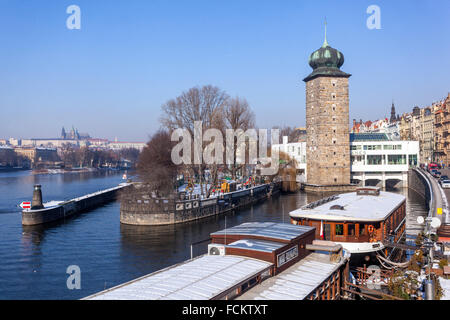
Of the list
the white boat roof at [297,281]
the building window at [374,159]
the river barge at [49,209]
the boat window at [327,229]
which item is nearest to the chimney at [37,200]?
the river barge at [49,209]

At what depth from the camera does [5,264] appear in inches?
907

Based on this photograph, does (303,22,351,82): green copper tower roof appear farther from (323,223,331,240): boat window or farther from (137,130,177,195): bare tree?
(323,223,331,240): boat window

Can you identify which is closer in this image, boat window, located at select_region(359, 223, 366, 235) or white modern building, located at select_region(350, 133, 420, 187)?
boat window, located at select_region(359, 223, 366, 235)

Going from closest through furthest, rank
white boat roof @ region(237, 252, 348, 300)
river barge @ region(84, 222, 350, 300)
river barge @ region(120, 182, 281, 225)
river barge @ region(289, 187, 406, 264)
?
river barge @ region(84, 222, 350, 300) < white boat roof @ region(237, 252, 348, 300) < river barge @ region(289, 187, 406, 264) < river barge @ region(120, 182, 281, 225)

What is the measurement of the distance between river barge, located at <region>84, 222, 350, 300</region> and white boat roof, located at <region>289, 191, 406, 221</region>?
3.53 metres

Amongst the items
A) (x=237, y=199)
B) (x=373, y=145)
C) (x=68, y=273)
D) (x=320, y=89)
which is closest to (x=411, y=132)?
(x=373, y=145)

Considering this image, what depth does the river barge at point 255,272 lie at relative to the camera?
970cm

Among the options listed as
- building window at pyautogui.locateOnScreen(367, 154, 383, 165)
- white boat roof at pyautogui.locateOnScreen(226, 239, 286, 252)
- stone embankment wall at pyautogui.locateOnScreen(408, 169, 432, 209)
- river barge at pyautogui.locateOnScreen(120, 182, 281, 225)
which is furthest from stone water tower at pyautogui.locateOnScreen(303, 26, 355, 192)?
white boat roof at pyautogui.locateOnScreen(226, 239, 286, 252)

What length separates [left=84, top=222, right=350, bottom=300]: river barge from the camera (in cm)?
970

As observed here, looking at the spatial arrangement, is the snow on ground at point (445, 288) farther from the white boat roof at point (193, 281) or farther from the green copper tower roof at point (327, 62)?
the green copper tower roof at point (327, 62)

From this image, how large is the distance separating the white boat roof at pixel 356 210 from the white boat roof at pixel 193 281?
338 inches
